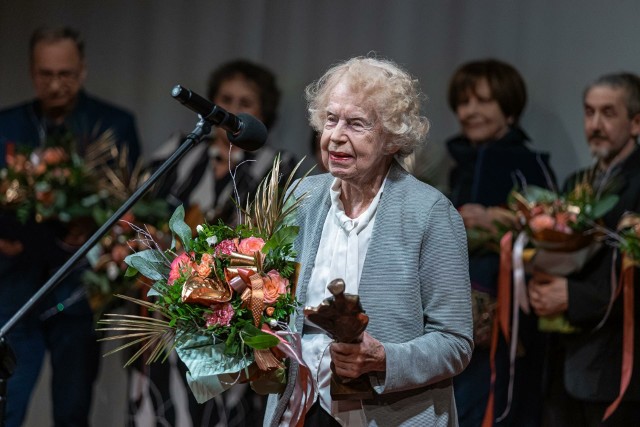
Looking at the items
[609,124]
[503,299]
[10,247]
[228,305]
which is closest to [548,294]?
[503,299]

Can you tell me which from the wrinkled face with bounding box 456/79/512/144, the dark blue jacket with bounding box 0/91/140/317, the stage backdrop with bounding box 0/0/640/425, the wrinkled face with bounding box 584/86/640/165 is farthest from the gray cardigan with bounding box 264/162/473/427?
the dark blue jacket with bounding box 0/91/140/317

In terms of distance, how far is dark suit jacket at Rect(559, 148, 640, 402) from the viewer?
12.6ft

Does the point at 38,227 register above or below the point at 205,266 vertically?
below

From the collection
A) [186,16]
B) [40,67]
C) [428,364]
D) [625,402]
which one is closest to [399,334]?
[428,364]

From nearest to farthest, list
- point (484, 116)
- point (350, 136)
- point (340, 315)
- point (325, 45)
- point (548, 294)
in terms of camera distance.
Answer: point (340, 315), point (350, 136), point (548, 294), point (484, 116), point (325, 45)

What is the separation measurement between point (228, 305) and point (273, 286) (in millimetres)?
105

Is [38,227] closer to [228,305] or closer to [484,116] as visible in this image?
[484,116]

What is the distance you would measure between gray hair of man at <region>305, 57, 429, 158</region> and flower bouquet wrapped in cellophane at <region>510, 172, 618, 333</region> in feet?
4.59

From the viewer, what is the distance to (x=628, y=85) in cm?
420

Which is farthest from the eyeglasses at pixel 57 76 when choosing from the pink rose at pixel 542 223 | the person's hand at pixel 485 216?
the pink rose at pixel 542 223

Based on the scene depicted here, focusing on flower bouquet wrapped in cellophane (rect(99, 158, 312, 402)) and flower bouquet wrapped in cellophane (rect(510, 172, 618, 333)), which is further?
flower bouquet wrapped in cellophane (rect(510, 172, 618, 333))

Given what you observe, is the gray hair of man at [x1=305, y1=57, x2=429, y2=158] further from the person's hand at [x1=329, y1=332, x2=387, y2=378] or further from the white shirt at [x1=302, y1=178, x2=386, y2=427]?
the person's hand at [x1=329, y1=332, x2=387, y2=378]

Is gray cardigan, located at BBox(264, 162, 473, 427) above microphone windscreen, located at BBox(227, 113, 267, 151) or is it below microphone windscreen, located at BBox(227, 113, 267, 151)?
below

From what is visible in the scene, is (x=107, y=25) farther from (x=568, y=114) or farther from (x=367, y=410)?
(x=367, y=410)
